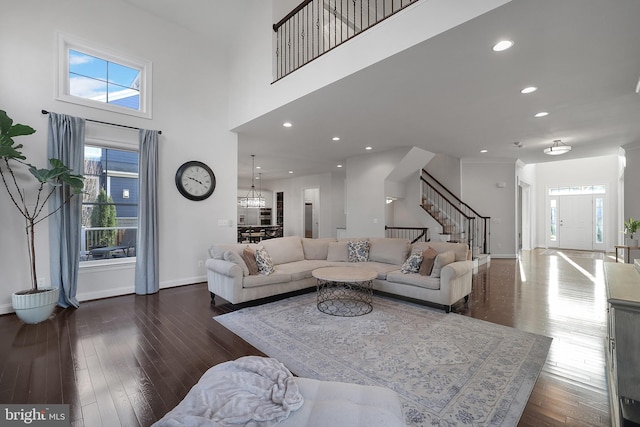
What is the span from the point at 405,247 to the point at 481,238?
523 cm

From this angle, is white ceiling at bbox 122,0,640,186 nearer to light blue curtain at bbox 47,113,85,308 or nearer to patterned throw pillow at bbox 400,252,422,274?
patterned throw pillow at bbox 400,252,422,274

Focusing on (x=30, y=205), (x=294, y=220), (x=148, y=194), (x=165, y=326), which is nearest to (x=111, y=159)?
(x=148, y=194)

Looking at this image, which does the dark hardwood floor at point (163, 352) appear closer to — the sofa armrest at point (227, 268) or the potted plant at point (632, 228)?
the sofa armrest at point (227, 268)

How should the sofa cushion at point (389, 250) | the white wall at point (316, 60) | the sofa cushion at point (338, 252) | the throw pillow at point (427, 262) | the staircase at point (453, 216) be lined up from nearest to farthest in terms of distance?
1. the white wall at point (316, 60)
2. the throw pillow at point (427, 262)
3. the sofa cushion at point (389, 250)
4. the sofa cushion at point (338, 252)
5. the staircase at point (453, 216)

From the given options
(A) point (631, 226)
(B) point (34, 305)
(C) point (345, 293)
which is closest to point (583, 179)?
(A) point (631, 226)

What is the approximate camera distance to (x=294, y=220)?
12359mm

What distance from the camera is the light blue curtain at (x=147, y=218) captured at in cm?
454

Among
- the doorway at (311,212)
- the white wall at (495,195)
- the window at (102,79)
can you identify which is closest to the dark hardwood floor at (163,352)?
the window at (102,79)

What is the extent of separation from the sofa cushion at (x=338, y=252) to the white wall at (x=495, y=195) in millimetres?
5684

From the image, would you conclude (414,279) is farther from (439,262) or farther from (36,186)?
(36,186)

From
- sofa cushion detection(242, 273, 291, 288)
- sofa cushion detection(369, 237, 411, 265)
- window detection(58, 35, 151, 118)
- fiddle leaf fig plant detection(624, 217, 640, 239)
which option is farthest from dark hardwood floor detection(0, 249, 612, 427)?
window detection(58, 35, 151, 118)

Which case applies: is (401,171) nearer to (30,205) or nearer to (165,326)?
(165,326)

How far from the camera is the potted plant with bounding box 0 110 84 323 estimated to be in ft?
10.4

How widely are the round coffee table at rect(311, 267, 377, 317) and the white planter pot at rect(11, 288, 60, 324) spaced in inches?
125
